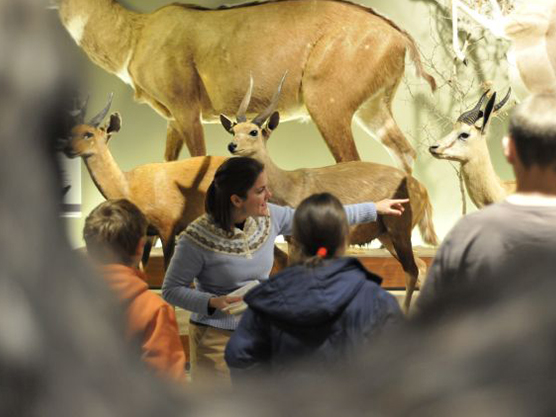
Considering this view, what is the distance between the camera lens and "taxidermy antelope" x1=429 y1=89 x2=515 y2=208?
1136mm

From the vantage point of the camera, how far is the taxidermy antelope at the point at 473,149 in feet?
3.73

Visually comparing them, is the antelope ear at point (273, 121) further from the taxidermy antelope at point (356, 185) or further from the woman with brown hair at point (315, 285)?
the woman with brown hair at point (315, 285)

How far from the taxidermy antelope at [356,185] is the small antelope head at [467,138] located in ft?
0.32

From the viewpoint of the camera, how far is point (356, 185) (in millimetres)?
1246

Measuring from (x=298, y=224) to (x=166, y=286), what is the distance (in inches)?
19.0

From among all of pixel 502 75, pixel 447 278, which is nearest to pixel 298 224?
pixel 447 278

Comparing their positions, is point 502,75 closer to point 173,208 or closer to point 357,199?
point 357,199

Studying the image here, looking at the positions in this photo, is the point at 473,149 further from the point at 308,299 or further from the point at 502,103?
the point at 308,299

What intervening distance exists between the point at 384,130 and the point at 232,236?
0.97m

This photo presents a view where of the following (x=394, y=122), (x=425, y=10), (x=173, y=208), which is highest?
(x=425, y=10)

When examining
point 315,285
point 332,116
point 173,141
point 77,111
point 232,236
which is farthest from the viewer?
point 173,141

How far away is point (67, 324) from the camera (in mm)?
62

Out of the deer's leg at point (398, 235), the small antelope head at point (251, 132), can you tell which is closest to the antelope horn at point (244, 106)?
the small antelope head at point (251, 132)

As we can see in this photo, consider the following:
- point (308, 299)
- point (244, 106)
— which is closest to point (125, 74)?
point (244, 106)
